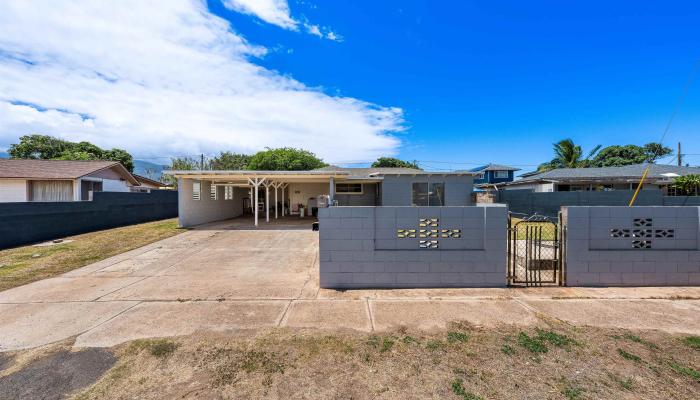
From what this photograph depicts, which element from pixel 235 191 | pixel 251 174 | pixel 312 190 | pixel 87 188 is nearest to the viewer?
pixel 251 174

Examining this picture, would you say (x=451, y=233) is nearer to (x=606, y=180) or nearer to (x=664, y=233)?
(x=664, y=233)

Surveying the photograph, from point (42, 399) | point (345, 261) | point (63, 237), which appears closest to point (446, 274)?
point (345, 261)

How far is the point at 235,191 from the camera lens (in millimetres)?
18344

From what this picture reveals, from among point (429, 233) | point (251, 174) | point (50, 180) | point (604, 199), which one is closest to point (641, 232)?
point (429, 233)

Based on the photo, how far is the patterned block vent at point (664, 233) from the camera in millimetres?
4820

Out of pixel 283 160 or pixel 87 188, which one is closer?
pixel 87 188

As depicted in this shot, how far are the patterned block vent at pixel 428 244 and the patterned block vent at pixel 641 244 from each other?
3506mm

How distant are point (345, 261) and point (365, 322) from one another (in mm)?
1393

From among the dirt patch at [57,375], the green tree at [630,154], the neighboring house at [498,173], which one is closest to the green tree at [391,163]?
the neighboring house at [498,173]

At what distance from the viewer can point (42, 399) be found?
2293 mm

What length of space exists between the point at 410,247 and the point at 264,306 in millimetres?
2602

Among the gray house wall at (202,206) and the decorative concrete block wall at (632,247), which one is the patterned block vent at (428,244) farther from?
the gray house wall at (202,206)

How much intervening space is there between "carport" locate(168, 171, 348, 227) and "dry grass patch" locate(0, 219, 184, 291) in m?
2.44

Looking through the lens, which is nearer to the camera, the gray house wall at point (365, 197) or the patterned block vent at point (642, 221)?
the patterned block vent at point (642, 221)
